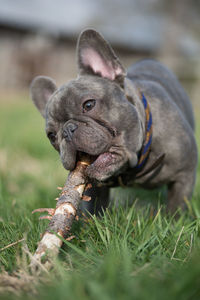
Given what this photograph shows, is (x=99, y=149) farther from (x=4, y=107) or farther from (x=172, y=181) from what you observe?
(x=4, y=107)

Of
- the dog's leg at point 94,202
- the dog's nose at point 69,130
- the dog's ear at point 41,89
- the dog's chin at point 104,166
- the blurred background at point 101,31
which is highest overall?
the blurred background at point 101,31

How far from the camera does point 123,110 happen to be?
271 centimetres

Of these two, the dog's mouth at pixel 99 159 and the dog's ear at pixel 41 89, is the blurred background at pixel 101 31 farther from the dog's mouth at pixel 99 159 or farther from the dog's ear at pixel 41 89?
the dog's mouth at pixel 99 159

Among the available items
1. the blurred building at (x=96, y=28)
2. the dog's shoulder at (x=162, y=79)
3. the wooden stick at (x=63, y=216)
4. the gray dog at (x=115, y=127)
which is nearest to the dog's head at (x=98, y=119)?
the gray dog at (x=115, y=127)

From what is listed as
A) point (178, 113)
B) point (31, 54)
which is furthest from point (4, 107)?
point (178, 113)

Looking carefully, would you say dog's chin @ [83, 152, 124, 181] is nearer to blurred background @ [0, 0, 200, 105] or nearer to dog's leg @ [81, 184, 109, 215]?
dog's leg @ [81, 184, 109, 215]

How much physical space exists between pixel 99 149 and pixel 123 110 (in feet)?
1.20

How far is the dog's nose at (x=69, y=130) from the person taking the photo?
2584 mm

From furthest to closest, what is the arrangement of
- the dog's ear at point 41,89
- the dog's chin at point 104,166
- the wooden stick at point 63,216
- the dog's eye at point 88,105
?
1. the dog's ear at point 41,89
2. the dog's eye at point 88,105
3. the dog's chin at point 104,166
4. the wooden stick at point 63,216

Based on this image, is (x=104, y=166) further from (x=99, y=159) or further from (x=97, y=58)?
(x=97, y=58)

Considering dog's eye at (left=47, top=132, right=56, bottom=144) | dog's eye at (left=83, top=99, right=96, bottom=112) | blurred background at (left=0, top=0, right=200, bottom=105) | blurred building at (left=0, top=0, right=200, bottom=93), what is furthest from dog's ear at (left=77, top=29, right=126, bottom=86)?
blurred building at (left=0, top=0, right=200, bottom=93)

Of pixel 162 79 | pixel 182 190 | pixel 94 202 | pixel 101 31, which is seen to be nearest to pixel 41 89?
pixel 162 79

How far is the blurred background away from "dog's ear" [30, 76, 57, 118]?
47.7ft

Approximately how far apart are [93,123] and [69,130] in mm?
165
